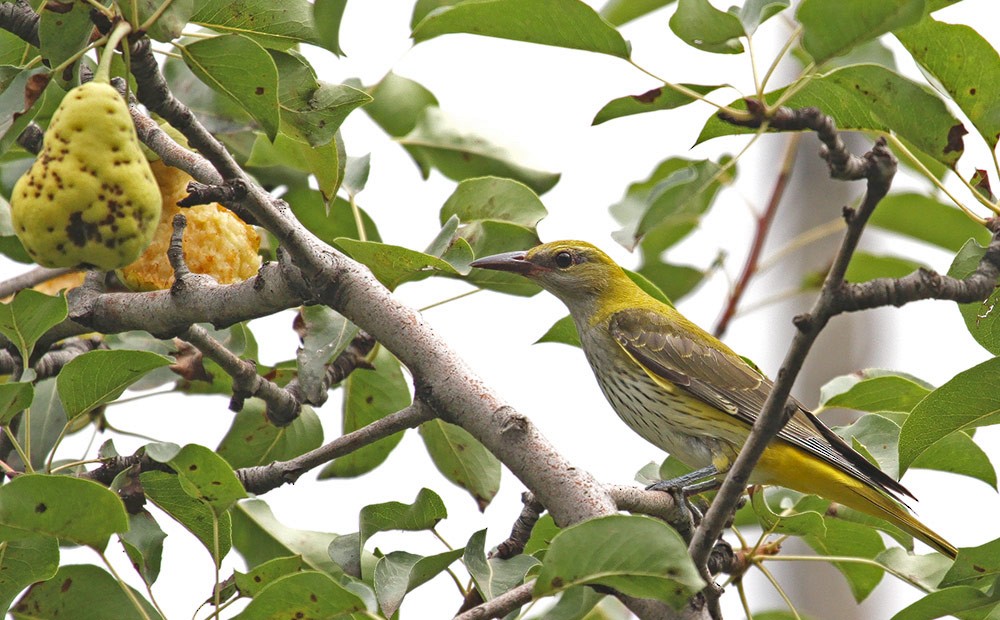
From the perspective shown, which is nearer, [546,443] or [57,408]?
[546,443]

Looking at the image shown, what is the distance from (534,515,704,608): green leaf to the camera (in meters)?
Answer: 1.91

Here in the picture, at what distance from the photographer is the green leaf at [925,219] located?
4457 millimetres

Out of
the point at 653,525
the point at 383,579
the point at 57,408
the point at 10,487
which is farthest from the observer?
the point at 57,408

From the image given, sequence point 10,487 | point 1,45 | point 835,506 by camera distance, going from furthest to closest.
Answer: point 835,506, point 1,45, point 10,487

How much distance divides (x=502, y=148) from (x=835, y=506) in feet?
5.19

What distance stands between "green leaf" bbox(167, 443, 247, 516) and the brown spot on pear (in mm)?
620

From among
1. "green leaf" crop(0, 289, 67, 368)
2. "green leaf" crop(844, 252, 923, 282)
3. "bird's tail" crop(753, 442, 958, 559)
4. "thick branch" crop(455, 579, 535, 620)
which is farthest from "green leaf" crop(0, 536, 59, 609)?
"green leaf" crop(844, 252, 923, 282)

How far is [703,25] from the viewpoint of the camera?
2.27 metres

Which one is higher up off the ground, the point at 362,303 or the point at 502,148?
the point at 502,148

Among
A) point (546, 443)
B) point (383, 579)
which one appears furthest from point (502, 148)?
point (383, 579)

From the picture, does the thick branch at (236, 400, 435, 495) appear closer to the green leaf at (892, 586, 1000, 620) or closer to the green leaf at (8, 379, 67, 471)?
the green leaf at (8, 379, 67, 471)

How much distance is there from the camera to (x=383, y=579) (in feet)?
7.79

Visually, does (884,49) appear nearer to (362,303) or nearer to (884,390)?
(884,390)

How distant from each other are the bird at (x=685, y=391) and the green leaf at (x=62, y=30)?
53.9 inches
